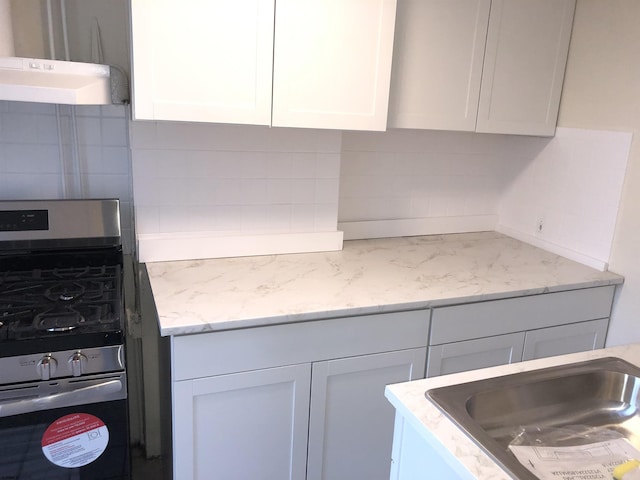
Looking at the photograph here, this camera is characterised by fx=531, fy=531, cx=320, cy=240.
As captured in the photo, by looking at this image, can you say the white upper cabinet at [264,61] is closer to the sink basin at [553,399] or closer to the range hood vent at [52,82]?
the range hood vent at [52,82]

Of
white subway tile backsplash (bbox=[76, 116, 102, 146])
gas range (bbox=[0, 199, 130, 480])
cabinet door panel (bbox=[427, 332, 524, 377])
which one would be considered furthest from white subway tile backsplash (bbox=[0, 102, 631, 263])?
cabinet door panel (bbox=[427, 332, 524, 377])

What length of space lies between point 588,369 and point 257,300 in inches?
36.3

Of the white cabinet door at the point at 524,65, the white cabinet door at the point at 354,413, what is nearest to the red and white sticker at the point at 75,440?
the white cabinet door at the point at 354,413

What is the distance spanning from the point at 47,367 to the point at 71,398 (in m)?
0.10

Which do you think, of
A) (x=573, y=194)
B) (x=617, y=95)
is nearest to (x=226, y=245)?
(x=573, y=194)

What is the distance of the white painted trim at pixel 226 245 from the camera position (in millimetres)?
1953

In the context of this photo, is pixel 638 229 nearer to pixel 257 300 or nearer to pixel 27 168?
pixel 257 300

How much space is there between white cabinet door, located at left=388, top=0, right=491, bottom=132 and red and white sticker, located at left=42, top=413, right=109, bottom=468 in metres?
1.41

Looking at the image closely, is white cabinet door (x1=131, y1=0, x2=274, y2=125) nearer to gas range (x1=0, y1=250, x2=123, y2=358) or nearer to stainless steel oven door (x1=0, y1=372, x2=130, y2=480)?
gas range (x1=0, y1=250, x2=123, y2=358)

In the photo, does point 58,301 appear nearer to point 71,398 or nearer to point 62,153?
point 71,398

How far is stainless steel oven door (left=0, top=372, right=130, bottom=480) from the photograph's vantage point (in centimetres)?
134

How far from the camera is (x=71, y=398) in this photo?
4.49ft

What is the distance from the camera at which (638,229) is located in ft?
6.67

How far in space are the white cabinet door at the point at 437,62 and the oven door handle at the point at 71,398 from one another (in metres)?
1.31
